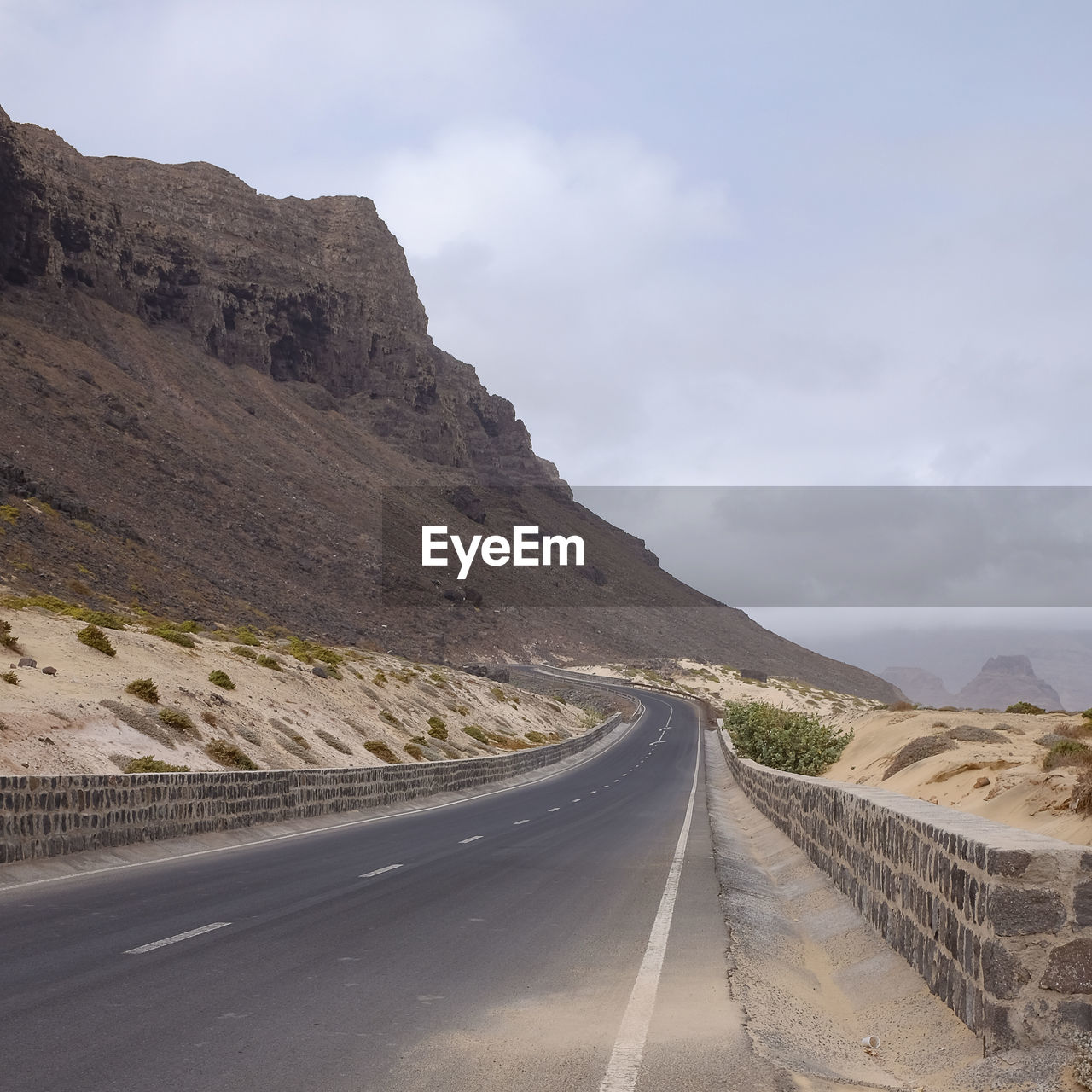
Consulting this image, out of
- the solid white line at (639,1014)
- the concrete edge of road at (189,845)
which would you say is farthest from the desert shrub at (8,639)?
the solid white line at (639,1014)

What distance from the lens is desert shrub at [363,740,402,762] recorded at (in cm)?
4134

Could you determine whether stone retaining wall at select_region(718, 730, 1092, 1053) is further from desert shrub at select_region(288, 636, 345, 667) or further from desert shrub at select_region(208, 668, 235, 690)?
desert shrub at select_region(288, 636, 345, 667)

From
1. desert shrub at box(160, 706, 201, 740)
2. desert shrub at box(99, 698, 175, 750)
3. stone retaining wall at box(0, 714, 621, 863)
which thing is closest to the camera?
stone retaining wall at box(0, 714, 621, 863)

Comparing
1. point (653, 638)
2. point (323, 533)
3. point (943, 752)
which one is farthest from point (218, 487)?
point (943, 752)

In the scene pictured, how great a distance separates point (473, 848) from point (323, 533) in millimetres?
86259

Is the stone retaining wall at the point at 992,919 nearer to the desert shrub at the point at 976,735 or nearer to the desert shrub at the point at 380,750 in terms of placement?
the desert shrub at the point at 976,735

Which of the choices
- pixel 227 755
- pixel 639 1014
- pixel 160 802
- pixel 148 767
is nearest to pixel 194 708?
pixel 227 755

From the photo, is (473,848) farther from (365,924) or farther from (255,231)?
(255,231)

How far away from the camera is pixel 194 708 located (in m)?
34.0

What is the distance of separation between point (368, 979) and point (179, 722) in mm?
24299

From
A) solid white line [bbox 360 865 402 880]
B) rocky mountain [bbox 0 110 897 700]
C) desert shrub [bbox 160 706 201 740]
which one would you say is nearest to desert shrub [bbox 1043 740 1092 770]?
solid white line [bbox 360 865 402 880]

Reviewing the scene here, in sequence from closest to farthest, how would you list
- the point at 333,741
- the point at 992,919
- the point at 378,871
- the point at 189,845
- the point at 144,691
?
1. the point at 992,919
2. the point at 378,871
3. the point at 189,845
4. the point at 144,691
5. the point at 333,741

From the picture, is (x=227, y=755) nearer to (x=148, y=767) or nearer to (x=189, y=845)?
(x=148, y=767)

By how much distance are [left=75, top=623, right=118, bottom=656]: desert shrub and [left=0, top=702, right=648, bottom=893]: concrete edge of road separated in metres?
10.2
